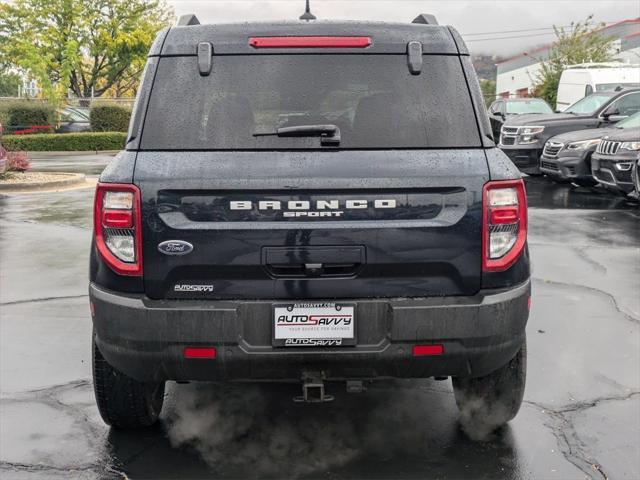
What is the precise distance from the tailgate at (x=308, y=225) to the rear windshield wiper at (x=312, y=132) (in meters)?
0.08

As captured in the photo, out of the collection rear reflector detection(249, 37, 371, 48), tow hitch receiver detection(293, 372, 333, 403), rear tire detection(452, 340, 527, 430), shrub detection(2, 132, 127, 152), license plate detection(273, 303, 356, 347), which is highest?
rear reflector detection(249, 37, 371, 48)

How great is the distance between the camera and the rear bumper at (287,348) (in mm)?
3264

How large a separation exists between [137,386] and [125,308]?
28.4 inches

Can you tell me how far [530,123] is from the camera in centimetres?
1717

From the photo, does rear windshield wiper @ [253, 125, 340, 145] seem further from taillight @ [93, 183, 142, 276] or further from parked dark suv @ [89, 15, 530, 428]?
taillight @ [93, 183, 142, 276]

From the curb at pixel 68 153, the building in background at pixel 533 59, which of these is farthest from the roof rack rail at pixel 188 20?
the building in background at pixel 533 59

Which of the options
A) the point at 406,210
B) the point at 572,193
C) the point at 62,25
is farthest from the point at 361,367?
the point at 62,25

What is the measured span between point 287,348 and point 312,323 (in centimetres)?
15

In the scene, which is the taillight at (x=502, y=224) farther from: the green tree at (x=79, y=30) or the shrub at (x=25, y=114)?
the green tree at (x=79, y=30)

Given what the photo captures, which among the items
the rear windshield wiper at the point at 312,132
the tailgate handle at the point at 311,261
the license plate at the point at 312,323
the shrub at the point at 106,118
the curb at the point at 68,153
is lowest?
the curb at the point at 68,153

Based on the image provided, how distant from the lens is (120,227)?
3.31 meters

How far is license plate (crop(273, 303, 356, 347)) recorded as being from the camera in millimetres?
3268

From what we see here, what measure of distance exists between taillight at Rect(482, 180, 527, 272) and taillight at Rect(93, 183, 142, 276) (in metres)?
1.39

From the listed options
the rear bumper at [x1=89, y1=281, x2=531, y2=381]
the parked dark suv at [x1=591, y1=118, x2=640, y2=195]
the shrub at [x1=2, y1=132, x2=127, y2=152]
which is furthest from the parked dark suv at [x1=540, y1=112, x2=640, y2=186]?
the shrub at [x1=2, y1=132, x2=127, y2=152]
